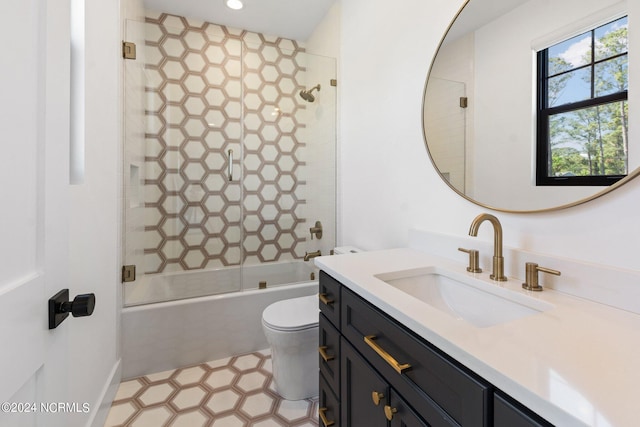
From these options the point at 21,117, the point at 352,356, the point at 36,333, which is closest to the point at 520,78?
the point at 352,356

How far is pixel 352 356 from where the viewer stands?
38.8 inches

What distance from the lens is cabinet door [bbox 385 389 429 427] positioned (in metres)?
0.69

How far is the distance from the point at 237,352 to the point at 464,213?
1812mm

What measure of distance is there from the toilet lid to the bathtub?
0.49m

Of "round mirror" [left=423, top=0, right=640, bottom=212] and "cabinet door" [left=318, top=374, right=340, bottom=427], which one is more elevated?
"round mirror" [left=423, top=0, right=640, bottom=212]

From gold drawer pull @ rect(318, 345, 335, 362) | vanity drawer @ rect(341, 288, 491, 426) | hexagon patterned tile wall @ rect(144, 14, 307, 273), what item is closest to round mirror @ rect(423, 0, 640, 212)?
vanity drawer @ rect(341, 288, 491, 426)

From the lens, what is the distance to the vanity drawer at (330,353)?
1.10 meters

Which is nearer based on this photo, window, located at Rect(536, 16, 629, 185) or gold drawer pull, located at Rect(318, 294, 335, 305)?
window, located at Rect(536, 16, 629, 185)

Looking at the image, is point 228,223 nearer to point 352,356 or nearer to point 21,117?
point 352,356

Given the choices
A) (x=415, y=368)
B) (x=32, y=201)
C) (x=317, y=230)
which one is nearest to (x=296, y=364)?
(x=415, y=368)

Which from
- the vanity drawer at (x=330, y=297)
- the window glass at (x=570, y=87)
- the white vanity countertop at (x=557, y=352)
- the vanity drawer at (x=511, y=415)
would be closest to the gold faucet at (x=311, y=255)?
the vanity drawer at (x=330, y=297)

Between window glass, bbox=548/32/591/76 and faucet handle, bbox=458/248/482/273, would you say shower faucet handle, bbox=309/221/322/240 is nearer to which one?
faucet handle, bbox=458/248/482/273

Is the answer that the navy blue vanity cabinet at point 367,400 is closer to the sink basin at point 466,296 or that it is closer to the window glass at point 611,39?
the sink basin at point 466,296

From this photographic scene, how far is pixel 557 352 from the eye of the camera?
21.3 inches
